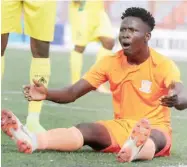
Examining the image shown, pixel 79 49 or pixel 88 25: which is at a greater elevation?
pixel 88 25

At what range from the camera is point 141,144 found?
5023mm

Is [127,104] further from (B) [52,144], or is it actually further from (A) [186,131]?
(A) [186,131]

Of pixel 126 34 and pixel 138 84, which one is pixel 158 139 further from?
pixel 126 34

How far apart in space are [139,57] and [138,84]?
18 centimetres

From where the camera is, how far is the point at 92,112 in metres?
8.34

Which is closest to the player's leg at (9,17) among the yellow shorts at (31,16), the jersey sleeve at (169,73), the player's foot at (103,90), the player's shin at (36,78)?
the yellow shorts at (31,16)

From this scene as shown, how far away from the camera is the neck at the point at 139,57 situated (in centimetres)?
561

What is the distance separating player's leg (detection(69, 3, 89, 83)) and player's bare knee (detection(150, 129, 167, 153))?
16.9 ft

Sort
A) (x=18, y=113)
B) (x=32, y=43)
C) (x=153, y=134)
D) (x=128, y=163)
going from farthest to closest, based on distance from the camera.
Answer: (x=18, y=113) < (x=32, y=43) < (x=153, y=134) < (x=128, y=163)

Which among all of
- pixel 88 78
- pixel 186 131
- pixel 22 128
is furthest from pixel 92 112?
pixel 22 128

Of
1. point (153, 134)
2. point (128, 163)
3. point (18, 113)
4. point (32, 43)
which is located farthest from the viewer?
point (18, 113)

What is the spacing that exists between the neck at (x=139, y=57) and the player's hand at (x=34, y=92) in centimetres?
73

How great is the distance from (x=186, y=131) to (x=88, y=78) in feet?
4.91

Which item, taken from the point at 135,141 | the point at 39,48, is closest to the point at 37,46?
the point at 39,48
